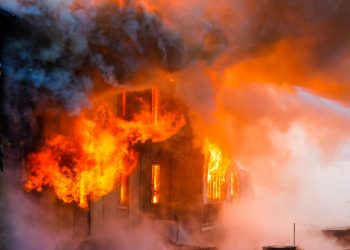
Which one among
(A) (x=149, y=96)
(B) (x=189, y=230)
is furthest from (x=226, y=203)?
(A) (x=149, y=96)

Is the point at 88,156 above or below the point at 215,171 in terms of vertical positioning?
above

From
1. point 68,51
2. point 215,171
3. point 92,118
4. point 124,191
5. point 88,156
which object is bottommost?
point 124,191

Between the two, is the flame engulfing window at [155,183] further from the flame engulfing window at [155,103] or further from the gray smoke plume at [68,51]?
the gray smoke plume at [68,51]

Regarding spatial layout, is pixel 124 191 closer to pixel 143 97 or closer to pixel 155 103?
pixel 143 97

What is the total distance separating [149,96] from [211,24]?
5.05m

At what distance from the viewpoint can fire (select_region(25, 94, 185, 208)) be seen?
38.5ft

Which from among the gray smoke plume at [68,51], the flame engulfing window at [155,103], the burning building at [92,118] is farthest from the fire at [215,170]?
the gray smoke plume at [68,51]

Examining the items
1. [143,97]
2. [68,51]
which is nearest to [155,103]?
[143,97]

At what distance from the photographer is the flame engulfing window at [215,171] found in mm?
19880

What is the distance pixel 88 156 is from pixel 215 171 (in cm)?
929

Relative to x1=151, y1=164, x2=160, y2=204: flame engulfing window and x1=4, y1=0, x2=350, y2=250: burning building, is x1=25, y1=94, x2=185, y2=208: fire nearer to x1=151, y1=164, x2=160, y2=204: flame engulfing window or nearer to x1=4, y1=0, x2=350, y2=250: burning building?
x1=4, y1=0, x2=350, y2=250: burning building

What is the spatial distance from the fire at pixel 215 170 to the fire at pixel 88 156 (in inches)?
191

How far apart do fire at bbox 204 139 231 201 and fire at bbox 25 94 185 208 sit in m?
4.84

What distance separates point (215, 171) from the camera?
21.2m
